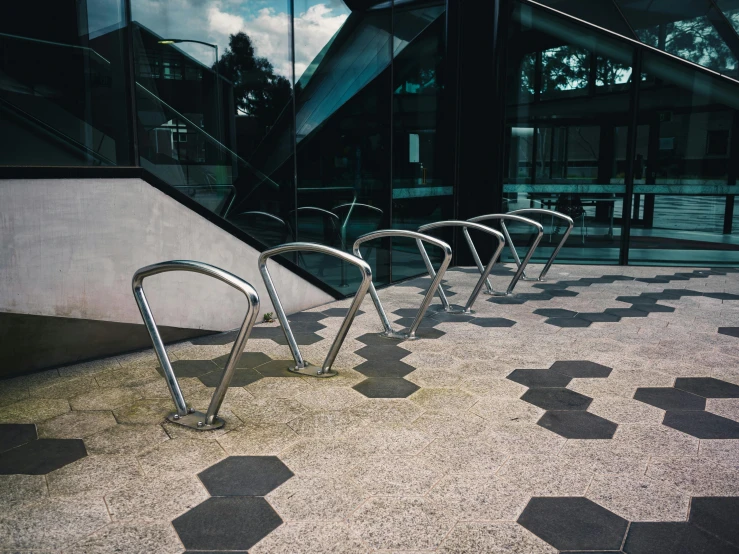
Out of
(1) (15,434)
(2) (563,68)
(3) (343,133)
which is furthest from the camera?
(2) (563,68)

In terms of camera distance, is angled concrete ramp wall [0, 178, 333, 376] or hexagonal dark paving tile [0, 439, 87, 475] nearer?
hexagonal dark paving tile [0, 439, 87, 475]

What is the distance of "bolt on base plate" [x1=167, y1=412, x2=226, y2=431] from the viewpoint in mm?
2564

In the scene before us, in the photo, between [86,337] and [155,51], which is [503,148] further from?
[86,337]

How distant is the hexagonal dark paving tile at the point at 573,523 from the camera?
1758 millimetres

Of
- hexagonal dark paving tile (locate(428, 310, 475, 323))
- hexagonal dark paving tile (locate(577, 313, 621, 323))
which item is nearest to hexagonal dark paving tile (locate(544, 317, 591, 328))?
hexagonal dark paving tile (locate(577, 313, 621, 323))

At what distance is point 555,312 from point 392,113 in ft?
8.90

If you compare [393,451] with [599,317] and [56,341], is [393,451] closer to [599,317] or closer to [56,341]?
[56,341]

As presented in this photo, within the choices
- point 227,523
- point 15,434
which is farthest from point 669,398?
point 15,434

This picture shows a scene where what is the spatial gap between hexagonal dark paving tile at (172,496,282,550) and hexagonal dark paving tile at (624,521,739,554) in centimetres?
115

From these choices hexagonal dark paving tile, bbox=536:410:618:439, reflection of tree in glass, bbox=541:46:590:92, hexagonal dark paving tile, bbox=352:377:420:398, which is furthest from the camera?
reflection of tree in glass, bbox=541:46:590:92

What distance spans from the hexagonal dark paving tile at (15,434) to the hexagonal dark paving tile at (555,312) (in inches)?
148

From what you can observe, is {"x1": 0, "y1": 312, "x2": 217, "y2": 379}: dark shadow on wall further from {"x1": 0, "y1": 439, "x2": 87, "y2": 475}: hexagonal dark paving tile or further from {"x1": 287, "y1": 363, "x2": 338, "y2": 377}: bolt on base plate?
{"x1": 287, "y1": 363, "x2": 338, "y2": 377}: bolt on base plate

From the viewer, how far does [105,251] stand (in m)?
3.48

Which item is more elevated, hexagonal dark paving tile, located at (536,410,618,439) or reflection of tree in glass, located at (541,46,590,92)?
reflection of tree in glass, located at (541,46,590,92)
